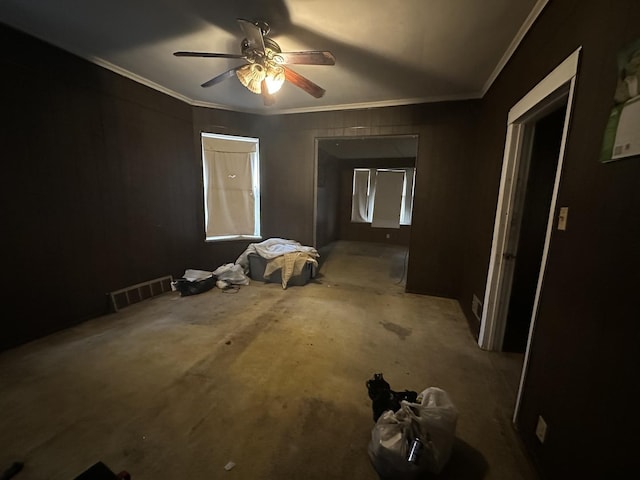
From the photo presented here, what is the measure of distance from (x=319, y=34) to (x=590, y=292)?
2306 mm

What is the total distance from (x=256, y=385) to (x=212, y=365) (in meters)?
0.44

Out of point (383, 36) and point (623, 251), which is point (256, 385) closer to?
point (623, 251)

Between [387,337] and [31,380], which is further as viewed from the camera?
[387,337]

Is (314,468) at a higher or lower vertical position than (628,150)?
lower

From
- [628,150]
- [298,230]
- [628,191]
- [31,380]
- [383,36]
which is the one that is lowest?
[31,380]

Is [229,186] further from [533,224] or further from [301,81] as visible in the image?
[533,224]

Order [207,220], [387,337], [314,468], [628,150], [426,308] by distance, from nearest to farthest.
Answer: [628,150] → [314,468] → [387,337] → [426,308] → [207,220]

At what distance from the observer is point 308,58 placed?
192 cm

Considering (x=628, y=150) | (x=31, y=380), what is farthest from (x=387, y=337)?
(x=31, y=380)

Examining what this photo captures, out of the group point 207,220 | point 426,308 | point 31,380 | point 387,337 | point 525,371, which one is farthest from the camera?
point 207,220

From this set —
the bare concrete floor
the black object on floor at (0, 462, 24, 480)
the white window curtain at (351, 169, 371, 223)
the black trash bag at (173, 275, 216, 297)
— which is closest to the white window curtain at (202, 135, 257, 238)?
the black trash bag at (173, 275, 216, 297)

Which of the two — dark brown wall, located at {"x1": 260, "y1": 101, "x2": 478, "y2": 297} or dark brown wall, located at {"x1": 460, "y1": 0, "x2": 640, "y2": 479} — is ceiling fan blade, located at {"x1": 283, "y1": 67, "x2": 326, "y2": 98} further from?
dark brown wall, located at {"x1": 460, "y1": 0, "x2": 640, "y2": 479}

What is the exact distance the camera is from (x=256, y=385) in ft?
5.82

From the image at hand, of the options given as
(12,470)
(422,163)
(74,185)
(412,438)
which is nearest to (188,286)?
(74,185)
